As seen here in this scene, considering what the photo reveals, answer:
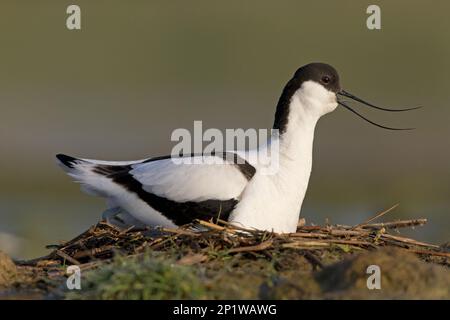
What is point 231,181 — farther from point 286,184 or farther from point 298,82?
point 298,82

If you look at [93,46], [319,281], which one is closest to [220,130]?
[93,46]

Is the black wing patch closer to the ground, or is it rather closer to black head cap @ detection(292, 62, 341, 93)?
the ground

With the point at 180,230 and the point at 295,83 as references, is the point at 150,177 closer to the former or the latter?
the point at 180,230

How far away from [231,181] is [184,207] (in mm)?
404

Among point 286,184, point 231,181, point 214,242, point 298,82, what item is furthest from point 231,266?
point 298,82

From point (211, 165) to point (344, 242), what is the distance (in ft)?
3.88

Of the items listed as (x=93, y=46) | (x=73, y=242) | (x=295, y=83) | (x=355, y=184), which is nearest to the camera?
(x=73, y=242)

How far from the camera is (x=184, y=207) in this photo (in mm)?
7555

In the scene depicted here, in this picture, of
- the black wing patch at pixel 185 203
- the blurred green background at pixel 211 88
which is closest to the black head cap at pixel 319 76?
the black wing patch at pixel 185 203

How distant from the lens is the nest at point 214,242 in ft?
22.1

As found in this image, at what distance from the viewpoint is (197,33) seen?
2280cm

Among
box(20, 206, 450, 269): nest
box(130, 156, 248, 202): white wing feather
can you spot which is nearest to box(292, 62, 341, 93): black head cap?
box(130, 156, 248, 202): white wing feather

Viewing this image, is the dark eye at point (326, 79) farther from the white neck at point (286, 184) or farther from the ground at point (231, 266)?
the ground at point (231, 266)

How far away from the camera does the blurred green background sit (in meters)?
14.9
